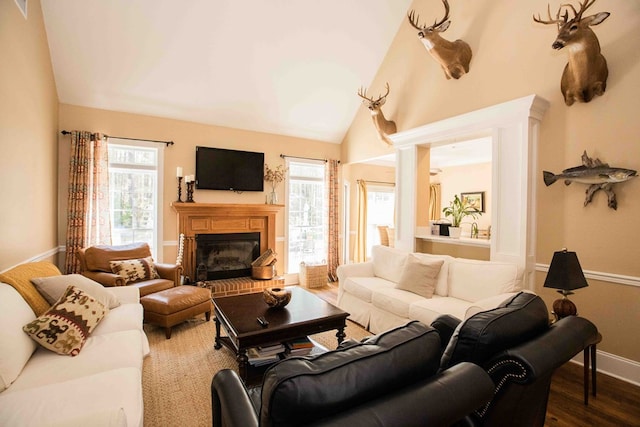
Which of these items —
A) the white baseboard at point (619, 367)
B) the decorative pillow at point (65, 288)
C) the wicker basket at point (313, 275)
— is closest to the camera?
the decorative pillow at point (65, 288)

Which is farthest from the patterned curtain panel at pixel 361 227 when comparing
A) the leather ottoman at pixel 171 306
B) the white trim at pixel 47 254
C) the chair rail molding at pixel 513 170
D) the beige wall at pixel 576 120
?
the white trim at pixel 47 254

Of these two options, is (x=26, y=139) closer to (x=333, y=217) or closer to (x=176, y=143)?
(x=176, y=143)

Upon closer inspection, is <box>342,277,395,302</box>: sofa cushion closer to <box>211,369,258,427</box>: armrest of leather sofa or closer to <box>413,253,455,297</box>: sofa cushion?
<box>413,253,455,297</box>: sofa cushion

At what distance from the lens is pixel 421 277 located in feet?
10.9

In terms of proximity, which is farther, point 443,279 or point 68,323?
point 443,279

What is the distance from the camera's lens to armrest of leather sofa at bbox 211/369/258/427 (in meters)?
1.09

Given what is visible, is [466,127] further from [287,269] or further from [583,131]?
[287,269]

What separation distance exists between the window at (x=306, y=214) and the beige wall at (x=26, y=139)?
3.42 m

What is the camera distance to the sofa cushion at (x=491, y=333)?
3.97 feet

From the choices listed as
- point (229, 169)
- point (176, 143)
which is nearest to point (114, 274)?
point (176, 143)

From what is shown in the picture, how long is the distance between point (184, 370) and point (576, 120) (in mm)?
4279

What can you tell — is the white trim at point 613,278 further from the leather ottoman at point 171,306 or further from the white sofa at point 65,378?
the leather ottoman at point 171,306

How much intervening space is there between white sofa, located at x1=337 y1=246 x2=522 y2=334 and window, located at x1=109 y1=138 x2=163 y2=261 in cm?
304

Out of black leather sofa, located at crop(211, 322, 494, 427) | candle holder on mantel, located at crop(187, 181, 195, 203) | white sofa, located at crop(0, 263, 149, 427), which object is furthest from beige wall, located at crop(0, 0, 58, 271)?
black leather sofa, located at crop(211, 322, 494, 427)
